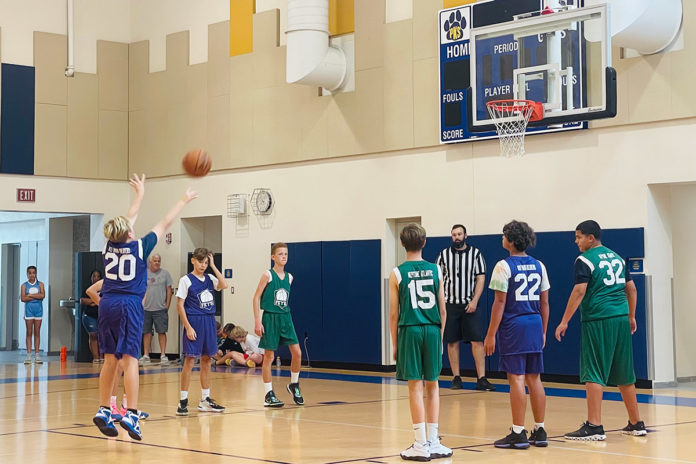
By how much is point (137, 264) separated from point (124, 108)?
12.4 m

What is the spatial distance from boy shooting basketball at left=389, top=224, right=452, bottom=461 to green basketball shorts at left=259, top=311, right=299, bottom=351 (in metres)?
3.52

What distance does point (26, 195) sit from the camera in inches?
729

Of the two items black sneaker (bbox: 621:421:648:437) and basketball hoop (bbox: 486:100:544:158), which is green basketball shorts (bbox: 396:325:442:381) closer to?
black sneaker (bbox: 621:421:648:437)

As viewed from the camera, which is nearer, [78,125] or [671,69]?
[671,69]

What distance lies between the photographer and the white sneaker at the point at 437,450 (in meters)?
7.36

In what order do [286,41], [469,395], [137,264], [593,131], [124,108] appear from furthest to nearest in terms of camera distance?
A: 1. [124,108]
2. [286,41]
3. [593,131]
4. [469,395]
5. [137,264]

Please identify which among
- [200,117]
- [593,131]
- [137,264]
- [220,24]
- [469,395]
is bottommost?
[469,395]

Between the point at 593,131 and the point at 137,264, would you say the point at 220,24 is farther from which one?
the point at 137,264

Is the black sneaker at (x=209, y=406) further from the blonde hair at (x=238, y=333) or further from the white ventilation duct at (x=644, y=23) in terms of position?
the white ventilation duct at (x=644, y=23)

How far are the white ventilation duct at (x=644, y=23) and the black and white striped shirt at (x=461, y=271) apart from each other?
3.28m

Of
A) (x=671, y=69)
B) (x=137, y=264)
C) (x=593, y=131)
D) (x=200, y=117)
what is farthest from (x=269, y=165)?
(x=137, y=264)

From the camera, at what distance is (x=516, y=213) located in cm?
1393

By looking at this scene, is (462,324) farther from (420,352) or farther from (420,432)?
(420,432)

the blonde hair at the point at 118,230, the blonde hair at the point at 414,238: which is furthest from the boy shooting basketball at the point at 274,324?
the blonde hair at the point at 414,238
